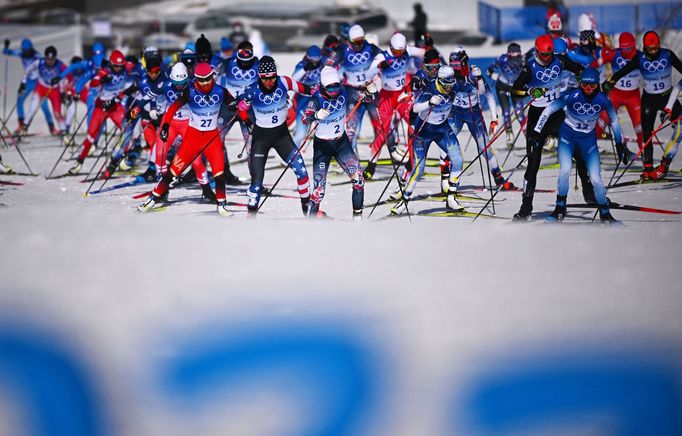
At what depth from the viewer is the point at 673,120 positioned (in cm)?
1341

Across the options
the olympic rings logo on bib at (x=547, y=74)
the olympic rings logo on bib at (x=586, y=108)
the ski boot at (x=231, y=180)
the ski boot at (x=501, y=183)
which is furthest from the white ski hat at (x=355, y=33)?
the olympic rings logo on bib at (x=586, y=108)

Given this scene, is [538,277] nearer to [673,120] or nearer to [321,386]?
[321,386]

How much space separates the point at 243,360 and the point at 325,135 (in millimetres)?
4907

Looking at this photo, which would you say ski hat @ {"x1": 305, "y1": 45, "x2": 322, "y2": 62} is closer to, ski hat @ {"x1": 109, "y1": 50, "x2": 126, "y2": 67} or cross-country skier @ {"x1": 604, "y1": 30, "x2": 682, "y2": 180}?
ski hat @ {"x1": 109, "y1": 50, "x2": 126, "y2": 67}

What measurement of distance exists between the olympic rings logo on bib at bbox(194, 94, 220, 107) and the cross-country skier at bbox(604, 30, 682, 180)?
209 inches

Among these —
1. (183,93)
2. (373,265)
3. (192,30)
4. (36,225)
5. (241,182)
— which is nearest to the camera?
(373,265)

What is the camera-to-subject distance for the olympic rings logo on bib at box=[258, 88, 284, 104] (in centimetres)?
1073

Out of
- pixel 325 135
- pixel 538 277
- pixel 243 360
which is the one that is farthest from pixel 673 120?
pixel 243 360

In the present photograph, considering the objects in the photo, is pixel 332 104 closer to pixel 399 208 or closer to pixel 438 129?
pixel 438 129

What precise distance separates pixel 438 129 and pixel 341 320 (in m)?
6.07

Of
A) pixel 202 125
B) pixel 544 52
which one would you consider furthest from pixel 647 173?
pixel 202 125

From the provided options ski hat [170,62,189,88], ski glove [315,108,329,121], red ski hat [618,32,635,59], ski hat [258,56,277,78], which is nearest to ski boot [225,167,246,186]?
ski hat [170,62,189,88]

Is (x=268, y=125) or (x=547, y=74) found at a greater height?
(x=547, y=74)

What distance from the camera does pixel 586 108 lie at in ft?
33.8
